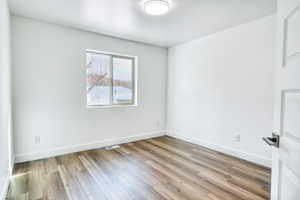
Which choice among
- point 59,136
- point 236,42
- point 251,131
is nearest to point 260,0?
point 236,42

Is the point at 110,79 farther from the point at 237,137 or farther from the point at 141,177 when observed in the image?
the point at 237,137

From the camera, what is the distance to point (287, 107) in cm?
85

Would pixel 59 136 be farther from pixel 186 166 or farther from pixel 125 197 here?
pixel 186 166

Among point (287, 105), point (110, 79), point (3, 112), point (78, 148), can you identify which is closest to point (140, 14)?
point (110, 79)

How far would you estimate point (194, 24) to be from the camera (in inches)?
113

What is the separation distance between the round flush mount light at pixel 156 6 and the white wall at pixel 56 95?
58.8 inches

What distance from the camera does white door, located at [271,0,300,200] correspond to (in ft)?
2.51

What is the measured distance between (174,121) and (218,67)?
1746 millimetres

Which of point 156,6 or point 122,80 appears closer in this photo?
point 156,6

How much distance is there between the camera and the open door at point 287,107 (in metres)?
0.77

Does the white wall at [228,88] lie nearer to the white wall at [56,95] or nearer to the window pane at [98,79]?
the white wall at [56,95]

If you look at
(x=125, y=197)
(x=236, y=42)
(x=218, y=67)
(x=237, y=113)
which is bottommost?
(x=125, y=197)

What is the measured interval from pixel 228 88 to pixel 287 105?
2.35 metres

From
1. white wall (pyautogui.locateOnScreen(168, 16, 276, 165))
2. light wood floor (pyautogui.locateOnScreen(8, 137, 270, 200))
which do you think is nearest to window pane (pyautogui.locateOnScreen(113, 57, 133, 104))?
white wall (pyautogui.locateOnScreen(168, 16, 276, 165))
